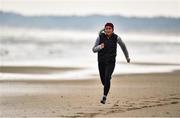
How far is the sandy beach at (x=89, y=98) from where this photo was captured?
10.6m

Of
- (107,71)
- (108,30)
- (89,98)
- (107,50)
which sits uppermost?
(108,30)

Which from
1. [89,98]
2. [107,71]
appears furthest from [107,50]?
[89,98]

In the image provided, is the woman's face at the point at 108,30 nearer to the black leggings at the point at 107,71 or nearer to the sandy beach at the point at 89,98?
the black leggings at the point at 107,71

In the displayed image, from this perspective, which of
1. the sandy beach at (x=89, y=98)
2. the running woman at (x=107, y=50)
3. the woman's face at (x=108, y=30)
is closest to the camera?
the sandy beach at (x=89, y=98)

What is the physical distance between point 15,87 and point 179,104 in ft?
14.3

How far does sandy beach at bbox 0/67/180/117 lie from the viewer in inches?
417

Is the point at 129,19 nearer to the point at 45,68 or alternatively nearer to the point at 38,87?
the point at 45,68

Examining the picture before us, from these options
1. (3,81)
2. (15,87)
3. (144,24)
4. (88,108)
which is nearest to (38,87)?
(15,87)

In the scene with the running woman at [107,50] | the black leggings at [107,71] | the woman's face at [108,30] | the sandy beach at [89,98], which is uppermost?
the woman's face at [108,30]

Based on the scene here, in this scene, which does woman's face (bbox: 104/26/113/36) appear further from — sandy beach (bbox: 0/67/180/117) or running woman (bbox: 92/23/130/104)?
sandy beach (bbox: 0/67/180/117)

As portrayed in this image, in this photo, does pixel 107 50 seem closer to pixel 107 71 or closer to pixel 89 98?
pixel 107 71

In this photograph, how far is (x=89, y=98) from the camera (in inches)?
485

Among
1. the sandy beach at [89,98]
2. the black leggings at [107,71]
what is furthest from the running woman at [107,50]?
the sandy beach at [89,98]

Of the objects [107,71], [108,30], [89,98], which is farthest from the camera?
[89,98]
